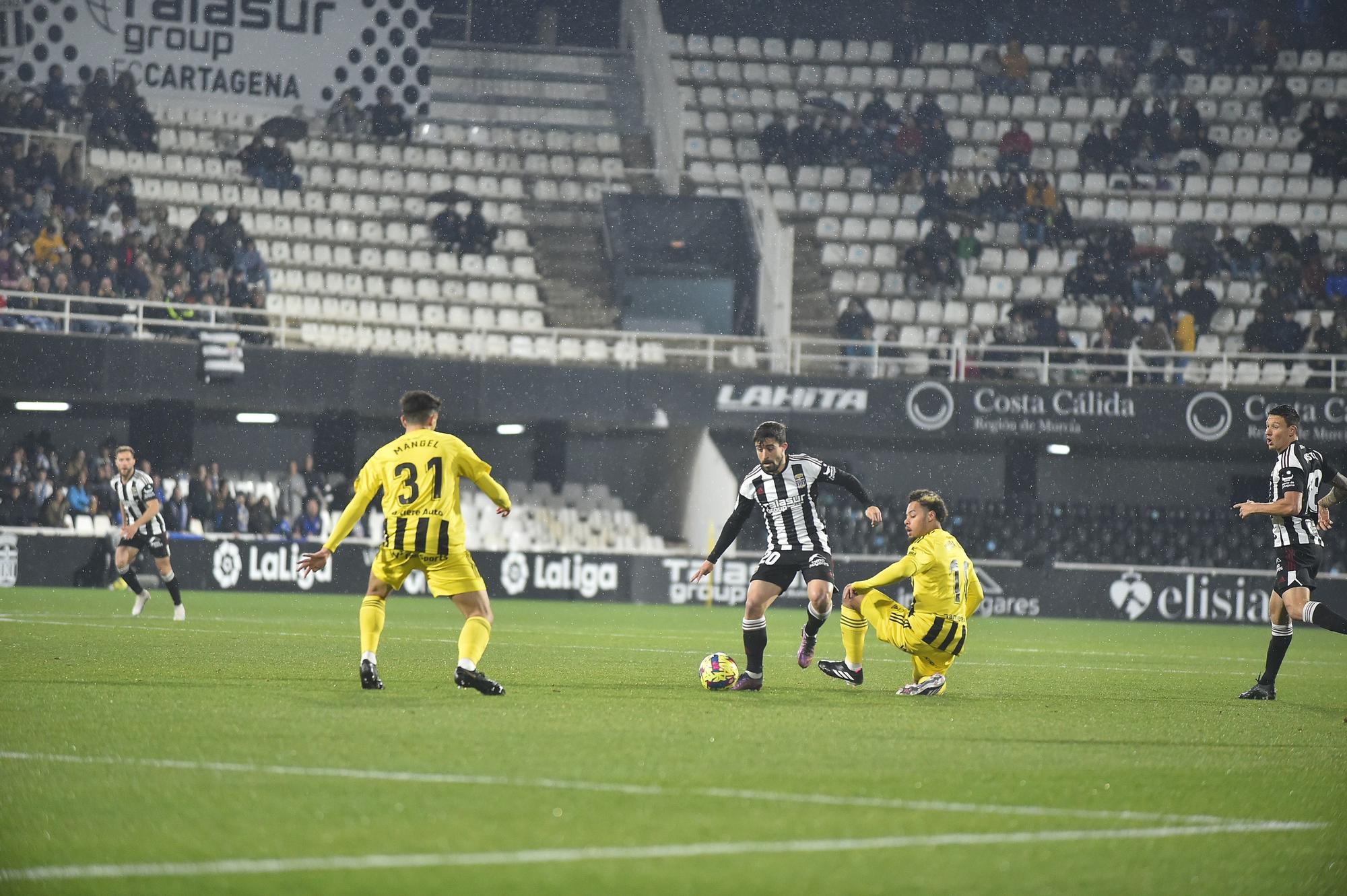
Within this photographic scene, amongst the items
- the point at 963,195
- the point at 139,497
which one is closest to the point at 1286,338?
the point at 963,195

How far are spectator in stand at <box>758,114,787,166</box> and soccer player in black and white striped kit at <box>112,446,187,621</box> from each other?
2159cm

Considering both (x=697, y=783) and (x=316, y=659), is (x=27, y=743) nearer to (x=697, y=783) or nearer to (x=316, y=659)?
(x=697, y=783)

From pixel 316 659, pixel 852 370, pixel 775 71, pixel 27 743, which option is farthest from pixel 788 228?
pixel 27 743

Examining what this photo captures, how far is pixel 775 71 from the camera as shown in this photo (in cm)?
4097

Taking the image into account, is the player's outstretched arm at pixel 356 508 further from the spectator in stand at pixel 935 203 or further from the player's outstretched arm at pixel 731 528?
the spectator in stand at pixel 935 203

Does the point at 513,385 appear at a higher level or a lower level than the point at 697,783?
higher

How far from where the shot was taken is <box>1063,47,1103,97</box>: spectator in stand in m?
39.7

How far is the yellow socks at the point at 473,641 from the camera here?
33.5 feet

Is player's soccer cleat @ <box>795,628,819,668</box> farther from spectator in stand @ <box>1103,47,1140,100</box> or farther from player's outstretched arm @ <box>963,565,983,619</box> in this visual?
spectator in stand @ <box>1103,47,1140,100</box>

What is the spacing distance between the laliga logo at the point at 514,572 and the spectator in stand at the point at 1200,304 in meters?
14.7

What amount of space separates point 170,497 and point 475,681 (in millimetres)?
19614

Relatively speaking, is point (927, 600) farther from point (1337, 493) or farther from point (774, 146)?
point (774, 146)

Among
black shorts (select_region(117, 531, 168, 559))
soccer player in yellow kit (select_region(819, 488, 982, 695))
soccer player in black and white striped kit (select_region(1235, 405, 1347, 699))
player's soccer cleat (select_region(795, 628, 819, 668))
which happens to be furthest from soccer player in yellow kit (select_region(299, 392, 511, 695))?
black shorts (select_region(117, 531, 168, 559))

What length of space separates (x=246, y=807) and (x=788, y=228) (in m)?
28.9
